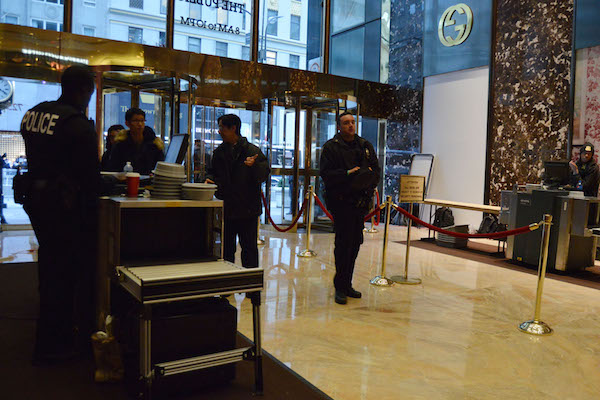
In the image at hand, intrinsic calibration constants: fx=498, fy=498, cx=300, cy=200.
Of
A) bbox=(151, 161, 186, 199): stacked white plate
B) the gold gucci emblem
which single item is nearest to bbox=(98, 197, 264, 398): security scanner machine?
bbox=(151, 161, 186, 199): stacked white plate

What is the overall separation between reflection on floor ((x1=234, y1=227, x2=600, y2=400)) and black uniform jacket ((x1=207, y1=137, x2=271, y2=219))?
850 millimetres

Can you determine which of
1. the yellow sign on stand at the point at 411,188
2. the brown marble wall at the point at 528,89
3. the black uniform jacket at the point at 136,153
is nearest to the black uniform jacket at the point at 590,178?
the brown marble wall at the point at 528,89

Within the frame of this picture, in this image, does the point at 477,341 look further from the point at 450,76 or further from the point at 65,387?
the point at 450,76

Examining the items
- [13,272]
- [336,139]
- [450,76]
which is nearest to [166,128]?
[13,272]

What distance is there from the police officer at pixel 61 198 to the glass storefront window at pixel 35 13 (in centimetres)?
597

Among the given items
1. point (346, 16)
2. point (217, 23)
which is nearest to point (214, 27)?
point (217, 23)

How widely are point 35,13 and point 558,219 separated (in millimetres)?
8191

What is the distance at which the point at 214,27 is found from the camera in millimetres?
9586

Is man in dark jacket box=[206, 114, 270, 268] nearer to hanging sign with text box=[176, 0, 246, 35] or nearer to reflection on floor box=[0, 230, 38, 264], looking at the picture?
reflection on floor box=[0, 230, 38, 264]

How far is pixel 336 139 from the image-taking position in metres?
4.43

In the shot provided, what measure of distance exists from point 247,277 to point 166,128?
5513 millimetres

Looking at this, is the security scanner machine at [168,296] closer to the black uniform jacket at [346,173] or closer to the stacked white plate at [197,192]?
the stacked white plate at [197,192]

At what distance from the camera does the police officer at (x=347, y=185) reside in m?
4.26

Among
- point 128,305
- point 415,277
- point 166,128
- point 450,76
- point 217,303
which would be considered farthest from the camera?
point 450,76
